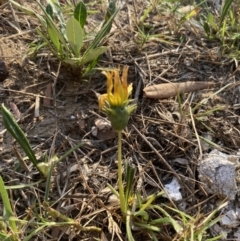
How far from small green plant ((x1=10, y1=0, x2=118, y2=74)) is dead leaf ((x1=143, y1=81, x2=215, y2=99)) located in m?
0.23

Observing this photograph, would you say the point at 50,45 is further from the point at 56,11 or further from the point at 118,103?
the point at 118,103

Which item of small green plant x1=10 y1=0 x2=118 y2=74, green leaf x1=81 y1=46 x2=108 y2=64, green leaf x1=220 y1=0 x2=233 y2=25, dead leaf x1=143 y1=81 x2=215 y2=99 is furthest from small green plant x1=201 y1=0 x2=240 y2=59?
green leaf x1=81 y1=46 x2=108 y2=64

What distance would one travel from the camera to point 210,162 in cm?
161

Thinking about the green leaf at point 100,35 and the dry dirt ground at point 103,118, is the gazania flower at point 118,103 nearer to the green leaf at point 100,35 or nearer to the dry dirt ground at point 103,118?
the dry dirt ground at point 103,118

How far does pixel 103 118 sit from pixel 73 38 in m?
0.30

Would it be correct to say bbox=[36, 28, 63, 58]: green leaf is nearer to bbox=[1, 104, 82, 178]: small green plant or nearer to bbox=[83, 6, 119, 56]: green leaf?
bbox=[83, 6, 119, 56]: green leaf

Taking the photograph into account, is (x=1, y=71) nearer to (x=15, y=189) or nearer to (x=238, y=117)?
(x=15, y=189)

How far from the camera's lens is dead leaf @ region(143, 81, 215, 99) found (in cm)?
176

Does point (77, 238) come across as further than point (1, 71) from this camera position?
No

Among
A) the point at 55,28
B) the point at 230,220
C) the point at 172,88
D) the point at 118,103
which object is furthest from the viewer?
the point at 172,88

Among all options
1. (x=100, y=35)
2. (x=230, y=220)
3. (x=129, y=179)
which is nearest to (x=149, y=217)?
(x=129, y=179)

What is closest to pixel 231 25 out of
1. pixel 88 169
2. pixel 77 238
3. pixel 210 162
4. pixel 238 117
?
pixel 238 117

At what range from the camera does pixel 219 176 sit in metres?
1.59

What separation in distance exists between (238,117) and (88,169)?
0.59 meters
